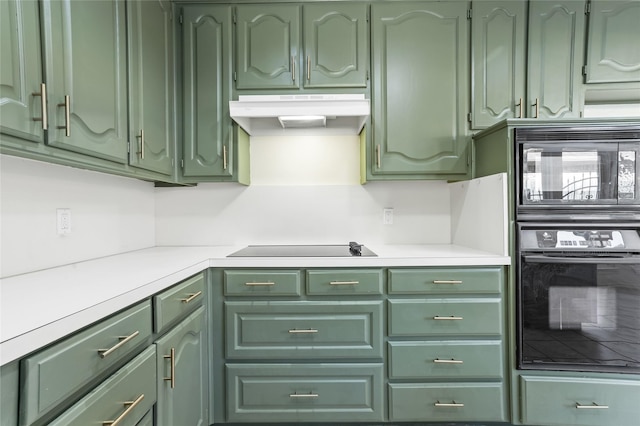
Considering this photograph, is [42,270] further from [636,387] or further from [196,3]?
[636,387]

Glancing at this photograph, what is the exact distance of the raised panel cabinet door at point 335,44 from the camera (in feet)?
5.97

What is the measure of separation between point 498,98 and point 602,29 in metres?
0.70

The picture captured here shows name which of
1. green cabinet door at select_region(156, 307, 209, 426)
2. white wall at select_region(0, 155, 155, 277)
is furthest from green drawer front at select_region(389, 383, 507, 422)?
white wall at select_region(0, 155, 155, 277)

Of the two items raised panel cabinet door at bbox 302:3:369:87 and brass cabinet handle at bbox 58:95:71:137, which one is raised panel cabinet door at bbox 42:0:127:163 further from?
raised panel cabinet door at bbox 302:3:369:87

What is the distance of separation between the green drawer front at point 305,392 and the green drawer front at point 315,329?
74 mm

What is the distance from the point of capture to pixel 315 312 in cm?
155

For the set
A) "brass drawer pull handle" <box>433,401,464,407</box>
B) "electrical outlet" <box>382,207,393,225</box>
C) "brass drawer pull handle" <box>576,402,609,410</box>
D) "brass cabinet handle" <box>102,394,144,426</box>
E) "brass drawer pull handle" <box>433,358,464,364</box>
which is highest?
"electrical outlet" <box>382,207,393,225</box>

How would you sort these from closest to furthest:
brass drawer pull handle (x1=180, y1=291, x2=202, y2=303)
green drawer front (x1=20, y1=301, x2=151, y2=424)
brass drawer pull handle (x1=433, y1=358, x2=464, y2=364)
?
green drawer front (x1=20, y1=301, x2=151, y2=424), brass drawer pull handle (x1=180, y1=291, x2=202, y2=303), brass drawer pull handle (x1=433, y1=358, x2=464, y2=364)

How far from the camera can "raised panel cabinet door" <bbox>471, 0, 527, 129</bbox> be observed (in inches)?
71.4

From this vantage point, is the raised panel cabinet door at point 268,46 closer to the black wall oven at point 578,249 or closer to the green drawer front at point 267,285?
the green drawer front at point 267,285

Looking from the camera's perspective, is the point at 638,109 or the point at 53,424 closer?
the point at 53,424

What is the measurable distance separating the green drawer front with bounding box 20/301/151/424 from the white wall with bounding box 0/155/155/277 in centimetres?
64

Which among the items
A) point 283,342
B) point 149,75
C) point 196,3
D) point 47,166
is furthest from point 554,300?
point 196,3

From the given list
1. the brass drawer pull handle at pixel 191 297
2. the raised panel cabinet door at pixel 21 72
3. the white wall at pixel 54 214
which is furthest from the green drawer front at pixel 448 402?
the raised panel cabinet door at pixel 21 72
